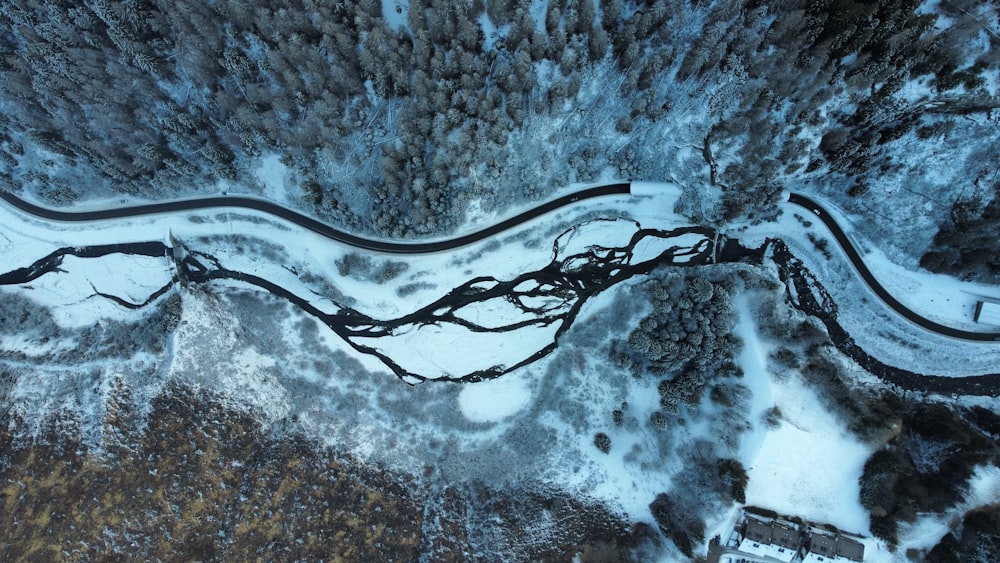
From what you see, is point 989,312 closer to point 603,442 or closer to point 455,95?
point 603,442

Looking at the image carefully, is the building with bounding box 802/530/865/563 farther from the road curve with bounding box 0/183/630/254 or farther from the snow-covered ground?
the road curve with bounding box 0/183/630/254

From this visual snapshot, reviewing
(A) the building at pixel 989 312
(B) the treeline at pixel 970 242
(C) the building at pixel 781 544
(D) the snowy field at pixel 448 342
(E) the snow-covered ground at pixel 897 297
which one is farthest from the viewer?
(D) the snowy field at pixel 448 342

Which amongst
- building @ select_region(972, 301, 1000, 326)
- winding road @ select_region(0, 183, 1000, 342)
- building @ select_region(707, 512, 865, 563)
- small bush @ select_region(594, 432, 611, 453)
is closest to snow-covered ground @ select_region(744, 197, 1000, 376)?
winding road @ select_region(0, 183, 1000, 342)

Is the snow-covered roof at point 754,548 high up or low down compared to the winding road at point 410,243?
down

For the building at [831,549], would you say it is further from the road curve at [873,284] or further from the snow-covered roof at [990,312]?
the snow-covered roof at [990,312]

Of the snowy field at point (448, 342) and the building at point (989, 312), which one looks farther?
the snowy field at point (448, 342)

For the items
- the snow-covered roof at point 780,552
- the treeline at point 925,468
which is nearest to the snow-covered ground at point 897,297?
the treeline at point 925,468
